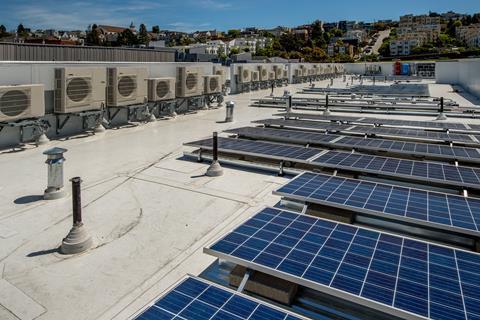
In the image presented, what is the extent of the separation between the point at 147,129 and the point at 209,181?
9438mm

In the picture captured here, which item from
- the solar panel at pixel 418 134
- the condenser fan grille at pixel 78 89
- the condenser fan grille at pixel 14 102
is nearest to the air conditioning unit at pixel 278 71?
the solar panel at pixel 418 134

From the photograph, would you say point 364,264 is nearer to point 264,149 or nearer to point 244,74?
point 264,149

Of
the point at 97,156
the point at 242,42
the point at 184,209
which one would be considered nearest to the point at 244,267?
the point at 184,209

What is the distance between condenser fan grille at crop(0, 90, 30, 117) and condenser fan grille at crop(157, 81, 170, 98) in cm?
815

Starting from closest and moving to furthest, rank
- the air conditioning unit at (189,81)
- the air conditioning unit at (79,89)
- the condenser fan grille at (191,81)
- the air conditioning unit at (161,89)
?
the air conditioning unit at (79,89) → the air conditioning unit at (161,89) → the air conditioning unit at (189,81) → the condenser fan grille at (191,81)

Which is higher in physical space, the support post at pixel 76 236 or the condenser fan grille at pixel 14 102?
the condenser fan grille at pixel 14 102

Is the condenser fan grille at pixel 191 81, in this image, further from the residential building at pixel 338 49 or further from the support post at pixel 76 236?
the residential building at pixel 338 49

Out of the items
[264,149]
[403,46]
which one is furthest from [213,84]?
[403,46]

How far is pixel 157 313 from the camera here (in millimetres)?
3988

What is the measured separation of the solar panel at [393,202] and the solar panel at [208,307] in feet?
11.5

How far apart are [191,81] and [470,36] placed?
19589 centimetres

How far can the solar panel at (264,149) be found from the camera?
37.2 feet

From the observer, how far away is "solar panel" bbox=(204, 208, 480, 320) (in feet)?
13.5

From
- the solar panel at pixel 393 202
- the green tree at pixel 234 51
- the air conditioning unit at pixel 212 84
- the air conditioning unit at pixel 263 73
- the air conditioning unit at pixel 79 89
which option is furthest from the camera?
the green tree at pixel 234 51
